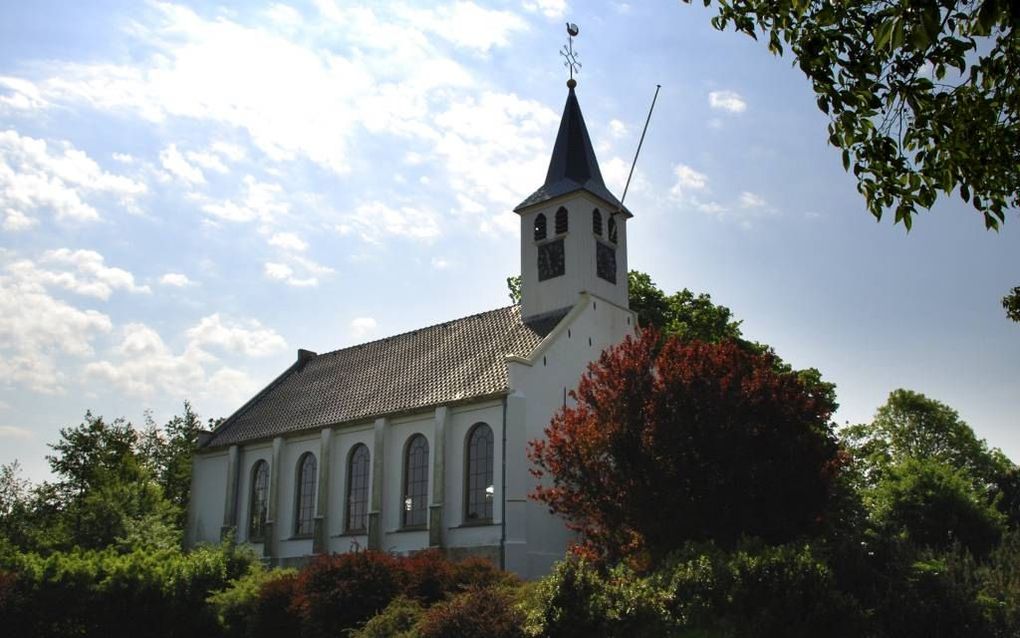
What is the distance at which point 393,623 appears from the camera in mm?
18016

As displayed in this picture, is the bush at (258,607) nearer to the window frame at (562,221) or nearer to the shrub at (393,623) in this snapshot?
the shrub at (393,623)

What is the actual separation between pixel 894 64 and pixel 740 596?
1035 centimetres

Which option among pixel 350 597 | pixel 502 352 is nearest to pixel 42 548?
pixel 502 352

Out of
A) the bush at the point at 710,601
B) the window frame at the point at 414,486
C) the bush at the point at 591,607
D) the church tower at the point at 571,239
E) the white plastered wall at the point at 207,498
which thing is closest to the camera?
the bush at the point at 710,601

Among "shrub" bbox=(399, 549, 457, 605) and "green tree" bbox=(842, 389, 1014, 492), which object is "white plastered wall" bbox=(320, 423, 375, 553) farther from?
"green tree" bbox=(842, 389, 1014, 492)

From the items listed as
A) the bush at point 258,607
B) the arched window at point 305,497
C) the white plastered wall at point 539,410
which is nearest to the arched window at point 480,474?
the white plastered wall at point 539,410

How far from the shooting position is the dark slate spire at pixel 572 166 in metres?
35.1

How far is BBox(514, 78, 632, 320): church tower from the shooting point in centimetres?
3378

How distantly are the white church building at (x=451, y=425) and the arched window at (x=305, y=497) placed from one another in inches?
2.2

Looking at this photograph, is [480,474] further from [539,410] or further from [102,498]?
[102,498]

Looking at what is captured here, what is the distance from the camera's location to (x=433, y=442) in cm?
3133

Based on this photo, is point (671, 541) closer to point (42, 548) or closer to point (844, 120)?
point (844, 120)

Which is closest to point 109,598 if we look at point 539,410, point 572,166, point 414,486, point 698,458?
point 414,486

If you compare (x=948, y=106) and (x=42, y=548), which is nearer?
(x=948, y=106)
